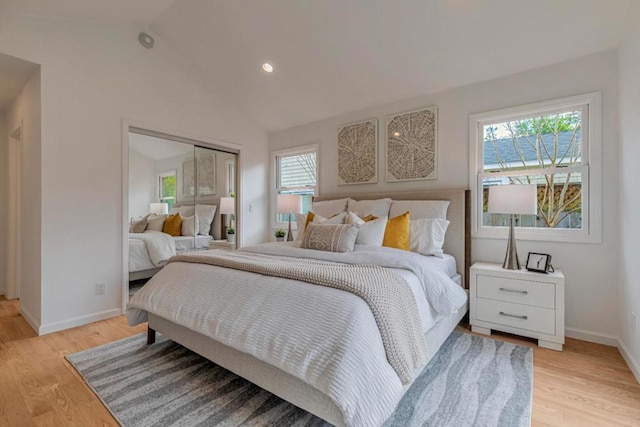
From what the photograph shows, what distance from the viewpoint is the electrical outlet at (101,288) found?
300 cm

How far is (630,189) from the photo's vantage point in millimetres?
2102

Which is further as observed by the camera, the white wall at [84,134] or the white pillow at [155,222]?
the white pillow at [155,222]

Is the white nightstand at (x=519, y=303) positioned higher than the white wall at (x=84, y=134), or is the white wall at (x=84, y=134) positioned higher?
the white wall at (x=84, y=134)

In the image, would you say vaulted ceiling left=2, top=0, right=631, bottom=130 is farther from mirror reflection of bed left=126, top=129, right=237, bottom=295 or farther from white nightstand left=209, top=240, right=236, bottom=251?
white nightstand left=209, top=240, right=236, bottom=251

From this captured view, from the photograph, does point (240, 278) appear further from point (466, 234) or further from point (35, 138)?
point (35, 138)

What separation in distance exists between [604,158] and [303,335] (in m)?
2.75

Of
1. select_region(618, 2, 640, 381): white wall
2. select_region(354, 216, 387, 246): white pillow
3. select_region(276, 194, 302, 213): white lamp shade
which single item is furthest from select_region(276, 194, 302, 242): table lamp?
select_region(618, 2, 640, 381): white wall

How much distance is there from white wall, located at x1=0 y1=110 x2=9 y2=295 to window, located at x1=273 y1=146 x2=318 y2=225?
330 centimetres

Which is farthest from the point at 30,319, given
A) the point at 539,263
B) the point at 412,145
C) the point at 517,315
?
the point at 539,263

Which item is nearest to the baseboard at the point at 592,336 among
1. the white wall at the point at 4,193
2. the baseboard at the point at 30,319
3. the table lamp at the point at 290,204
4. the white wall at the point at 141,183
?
the table lamp at the point at 290,204

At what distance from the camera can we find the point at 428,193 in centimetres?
322

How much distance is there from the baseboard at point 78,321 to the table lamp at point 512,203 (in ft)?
12.3

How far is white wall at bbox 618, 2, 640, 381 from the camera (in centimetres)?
197

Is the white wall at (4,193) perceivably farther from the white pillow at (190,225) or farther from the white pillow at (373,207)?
the white pillow at (373,207)
